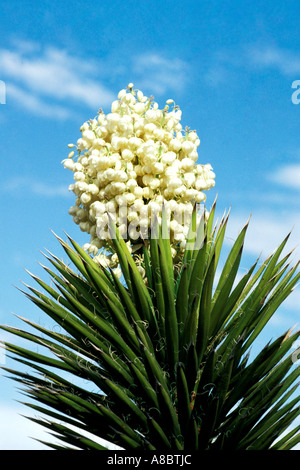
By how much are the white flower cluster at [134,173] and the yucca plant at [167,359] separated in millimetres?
A: 132

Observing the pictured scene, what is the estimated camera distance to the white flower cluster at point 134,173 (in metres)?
3.28

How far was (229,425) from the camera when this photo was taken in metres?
2.86

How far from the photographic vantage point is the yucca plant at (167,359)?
2.81 metres

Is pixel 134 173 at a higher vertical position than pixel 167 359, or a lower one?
higher

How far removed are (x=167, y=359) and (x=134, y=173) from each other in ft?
3.28

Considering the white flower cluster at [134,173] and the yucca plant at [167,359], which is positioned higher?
the white flower cluster at [134,173]

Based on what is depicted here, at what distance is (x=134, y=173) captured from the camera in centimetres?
332

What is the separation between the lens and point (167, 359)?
2.97 meters

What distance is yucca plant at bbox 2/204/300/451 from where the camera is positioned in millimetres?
2811

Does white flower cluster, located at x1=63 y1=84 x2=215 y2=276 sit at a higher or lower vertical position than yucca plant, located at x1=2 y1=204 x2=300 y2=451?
higher

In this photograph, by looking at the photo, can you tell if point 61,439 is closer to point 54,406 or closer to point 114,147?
point 54,406

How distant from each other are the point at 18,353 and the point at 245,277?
1272mm

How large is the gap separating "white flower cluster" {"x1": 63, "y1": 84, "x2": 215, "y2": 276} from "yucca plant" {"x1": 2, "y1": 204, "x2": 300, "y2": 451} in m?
0.13
